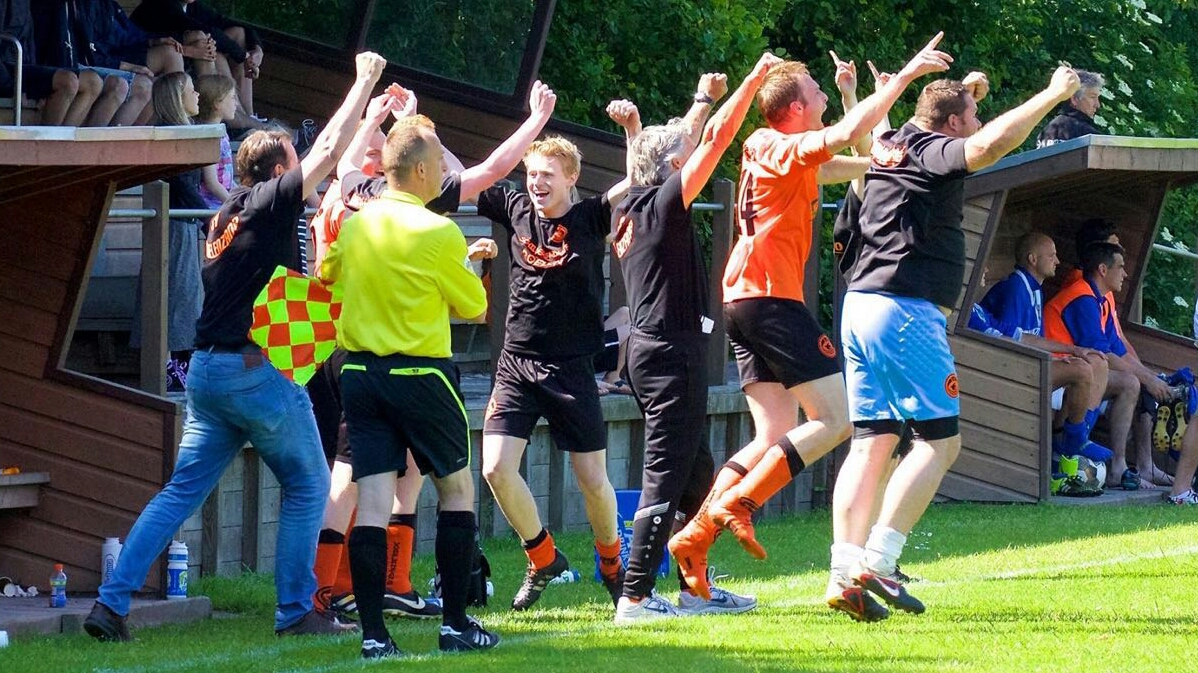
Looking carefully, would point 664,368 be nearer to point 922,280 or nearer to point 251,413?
point 922,280

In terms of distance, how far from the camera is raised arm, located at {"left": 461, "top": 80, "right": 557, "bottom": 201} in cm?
770

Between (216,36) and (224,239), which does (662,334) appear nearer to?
(224,239)

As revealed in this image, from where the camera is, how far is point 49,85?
11.4 metres

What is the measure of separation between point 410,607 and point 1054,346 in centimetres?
641

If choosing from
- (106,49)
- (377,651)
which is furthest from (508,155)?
(106,49)

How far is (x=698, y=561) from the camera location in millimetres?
7766

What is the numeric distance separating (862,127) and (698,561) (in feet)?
6.03

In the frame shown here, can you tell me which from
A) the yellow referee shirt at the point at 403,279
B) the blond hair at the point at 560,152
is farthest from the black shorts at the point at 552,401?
the yellow referee shirt at the point at 403,279

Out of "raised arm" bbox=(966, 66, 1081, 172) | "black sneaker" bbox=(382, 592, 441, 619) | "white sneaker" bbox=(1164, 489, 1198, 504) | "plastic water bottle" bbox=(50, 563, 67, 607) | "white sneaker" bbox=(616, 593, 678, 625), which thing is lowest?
"plastic water bottle" bbox=(50, 563, 67, 607)

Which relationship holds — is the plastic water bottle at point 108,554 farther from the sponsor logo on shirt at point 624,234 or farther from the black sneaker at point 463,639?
the sponsor logo on shirt at point 624,234

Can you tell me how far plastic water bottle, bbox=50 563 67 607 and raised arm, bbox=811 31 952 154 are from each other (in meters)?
3.82

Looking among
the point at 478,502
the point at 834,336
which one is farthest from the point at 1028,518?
the point at 478,502

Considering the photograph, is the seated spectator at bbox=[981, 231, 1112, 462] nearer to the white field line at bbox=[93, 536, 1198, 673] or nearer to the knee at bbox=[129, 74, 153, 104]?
the white field line at bbox=[93, 536, 1198, 673]

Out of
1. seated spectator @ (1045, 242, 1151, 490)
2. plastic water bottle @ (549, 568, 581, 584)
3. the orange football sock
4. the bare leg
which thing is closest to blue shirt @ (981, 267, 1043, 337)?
seated spectator @ (1045, 242, 1151, 490)
